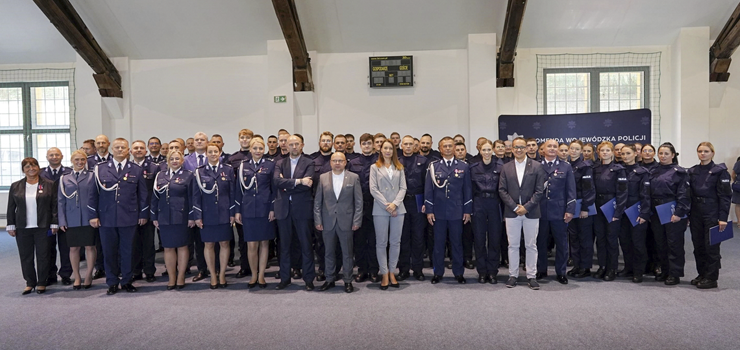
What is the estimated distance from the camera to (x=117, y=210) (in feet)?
15.4

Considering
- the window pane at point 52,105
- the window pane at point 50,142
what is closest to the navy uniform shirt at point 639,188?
the window pane at point 50,142

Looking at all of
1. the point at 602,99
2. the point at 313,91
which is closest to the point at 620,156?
the point at 602,99

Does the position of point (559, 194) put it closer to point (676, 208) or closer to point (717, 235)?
point (676, 208)

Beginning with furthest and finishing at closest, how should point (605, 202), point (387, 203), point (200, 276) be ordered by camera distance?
point (200, 276)
point (605, 202)
point (387, 203)

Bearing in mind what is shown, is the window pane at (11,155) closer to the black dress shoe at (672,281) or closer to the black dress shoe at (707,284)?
the black dress shoe at (672,281)

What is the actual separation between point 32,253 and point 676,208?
701 cm

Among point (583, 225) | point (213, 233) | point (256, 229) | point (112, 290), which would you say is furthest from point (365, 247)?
point (112, 290)

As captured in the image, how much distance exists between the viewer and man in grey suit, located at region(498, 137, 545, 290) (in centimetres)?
462

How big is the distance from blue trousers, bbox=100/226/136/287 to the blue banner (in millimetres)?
6163

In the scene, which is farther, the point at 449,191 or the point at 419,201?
the point at 419,201

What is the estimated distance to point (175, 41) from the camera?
8.33 m

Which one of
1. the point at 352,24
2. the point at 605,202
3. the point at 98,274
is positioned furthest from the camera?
the point at 352,24

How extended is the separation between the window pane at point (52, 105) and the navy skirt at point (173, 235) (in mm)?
6592

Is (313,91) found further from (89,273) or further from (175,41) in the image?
(89,273)
